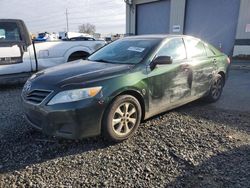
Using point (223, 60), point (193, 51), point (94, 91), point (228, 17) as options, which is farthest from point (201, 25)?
point (94, 91)

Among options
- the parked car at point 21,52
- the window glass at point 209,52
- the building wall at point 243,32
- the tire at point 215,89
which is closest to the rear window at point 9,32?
the parked car at point 21,52

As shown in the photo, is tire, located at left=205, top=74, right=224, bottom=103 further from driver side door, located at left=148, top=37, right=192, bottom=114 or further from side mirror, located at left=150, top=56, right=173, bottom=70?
side mirror, located at left=150, top=56, right=173, bottom=70

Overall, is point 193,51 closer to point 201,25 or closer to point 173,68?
point 173,68

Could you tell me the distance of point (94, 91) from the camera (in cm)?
328

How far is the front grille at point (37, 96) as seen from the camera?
3.32 meters

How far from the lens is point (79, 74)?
140 inches

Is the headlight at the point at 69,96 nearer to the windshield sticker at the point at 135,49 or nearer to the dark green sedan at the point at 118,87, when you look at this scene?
the dark green sedan at the point at 118,87

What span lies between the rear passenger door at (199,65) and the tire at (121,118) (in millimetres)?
1569

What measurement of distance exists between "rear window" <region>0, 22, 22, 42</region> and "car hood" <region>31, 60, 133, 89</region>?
140 inches

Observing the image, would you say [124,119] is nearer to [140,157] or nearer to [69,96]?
[140,157]

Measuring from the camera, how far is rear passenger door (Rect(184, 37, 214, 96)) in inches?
189

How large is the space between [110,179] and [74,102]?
3.40 ft

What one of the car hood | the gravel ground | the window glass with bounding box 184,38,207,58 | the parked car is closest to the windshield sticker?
the car hood

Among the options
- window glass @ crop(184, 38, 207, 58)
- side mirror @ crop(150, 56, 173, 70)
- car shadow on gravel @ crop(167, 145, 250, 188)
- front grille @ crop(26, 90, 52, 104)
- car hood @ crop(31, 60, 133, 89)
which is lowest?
car shadow on gravel @ crop(167, 145, 250, 188)
